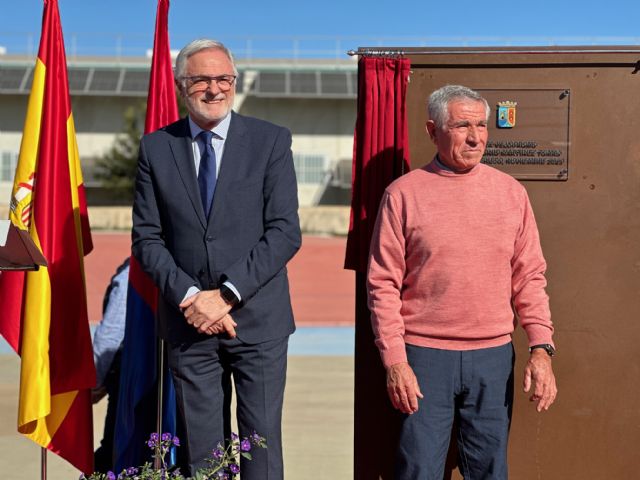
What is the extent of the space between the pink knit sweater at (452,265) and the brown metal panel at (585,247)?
0.72 m

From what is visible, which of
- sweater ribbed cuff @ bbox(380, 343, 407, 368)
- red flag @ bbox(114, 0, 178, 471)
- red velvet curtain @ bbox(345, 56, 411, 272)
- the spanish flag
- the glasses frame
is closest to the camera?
sweater ribbed cuff @ bbox(380, 343, 407, 368)

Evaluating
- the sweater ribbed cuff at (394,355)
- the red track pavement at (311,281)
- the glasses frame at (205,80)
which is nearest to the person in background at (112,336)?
the glasses frame at (205,80)

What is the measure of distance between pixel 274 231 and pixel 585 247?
4.87 ft

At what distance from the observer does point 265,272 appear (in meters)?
3.25

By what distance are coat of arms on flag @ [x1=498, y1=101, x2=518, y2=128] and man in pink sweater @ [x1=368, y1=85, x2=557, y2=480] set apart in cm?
67

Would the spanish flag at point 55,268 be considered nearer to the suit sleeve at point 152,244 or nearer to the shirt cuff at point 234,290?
the suit sleeve at point 152,244

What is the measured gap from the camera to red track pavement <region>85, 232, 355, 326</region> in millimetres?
12953

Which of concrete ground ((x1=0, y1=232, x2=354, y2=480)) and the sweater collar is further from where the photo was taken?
concrete ground ((x1=0, y1=232, x2=354, y2=480))

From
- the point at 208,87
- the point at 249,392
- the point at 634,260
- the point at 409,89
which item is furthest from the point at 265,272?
the point at 634,260

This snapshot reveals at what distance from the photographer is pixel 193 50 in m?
3.29

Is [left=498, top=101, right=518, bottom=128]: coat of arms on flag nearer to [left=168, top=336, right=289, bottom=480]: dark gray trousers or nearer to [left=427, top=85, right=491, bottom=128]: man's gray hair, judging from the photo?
[left=427, top=85, right=491, bottom=128]: man's gray hair

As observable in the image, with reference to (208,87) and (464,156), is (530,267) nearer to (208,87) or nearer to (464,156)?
(464,156)

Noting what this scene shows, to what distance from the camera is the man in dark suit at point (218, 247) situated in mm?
3281

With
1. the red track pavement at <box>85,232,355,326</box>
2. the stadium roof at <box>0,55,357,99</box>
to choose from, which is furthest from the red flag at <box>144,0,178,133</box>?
the stadium roof at <box>0,55,357,99</box>
